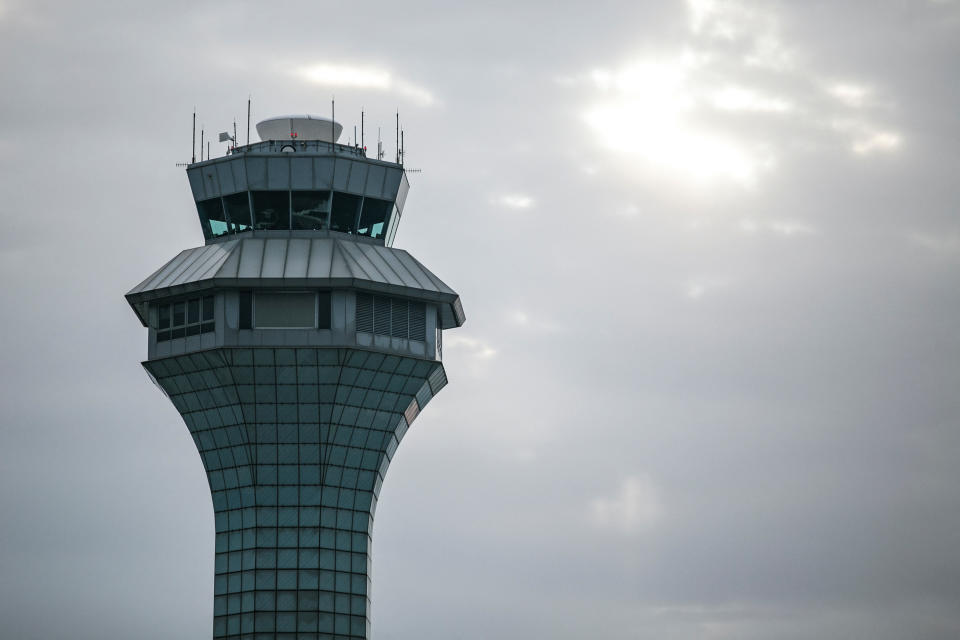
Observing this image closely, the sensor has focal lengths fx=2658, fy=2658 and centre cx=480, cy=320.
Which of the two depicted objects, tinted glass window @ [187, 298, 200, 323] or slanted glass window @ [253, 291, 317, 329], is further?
tinted glass window @ [187, 298, 200, 323]

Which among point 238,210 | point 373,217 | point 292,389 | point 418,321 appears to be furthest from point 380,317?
point 238,210

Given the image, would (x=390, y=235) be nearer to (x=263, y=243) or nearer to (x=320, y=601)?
(x=263, y=243)

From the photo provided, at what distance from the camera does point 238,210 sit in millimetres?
147125

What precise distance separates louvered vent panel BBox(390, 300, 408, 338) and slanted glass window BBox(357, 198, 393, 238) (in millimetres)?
5719

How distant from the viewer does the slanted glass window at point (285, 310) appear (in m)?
142

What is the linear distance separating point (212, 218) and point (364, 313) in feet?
37.8

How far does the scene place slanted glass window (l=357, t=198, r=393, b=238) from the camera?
484 ft

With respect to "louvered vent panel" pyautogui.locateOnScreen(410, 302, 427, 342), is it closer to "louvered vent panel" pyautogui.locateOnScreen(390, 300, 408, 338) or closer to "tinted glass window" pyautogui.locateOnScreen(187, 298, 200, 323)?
"louvered vent panel" pyautogui.locateOnScreen(390, 300, 408, 338)

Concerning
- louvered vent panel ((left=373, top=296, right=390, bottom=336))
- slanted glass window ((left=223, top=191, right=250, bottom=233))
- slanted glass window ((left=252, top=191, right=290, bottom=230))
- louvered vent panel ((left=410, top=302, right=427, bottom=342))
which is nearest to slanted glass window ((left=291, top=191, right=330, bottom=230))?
→ slanted glass window ((left=252, top=191, right=290, bottom=230))

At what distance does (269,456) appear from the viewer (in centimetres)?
14225

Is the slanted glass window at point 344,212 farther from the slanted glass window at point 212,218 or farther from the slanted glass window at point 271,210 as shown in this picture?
the slanted glass window at point 212,218

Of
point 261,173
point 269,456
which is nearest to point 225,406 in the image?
point 269,456

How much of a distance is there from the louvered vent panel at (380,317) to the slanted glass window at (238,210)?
9.23 metres

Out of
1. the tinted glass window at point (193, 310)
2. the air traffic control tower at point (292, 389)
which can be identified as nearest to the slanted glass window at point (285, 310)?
the air traffic control tower at point (292, 389)
